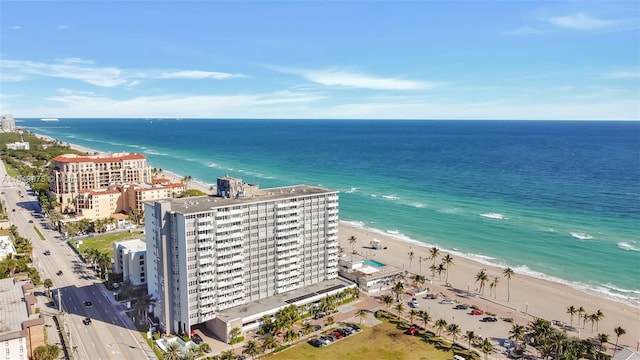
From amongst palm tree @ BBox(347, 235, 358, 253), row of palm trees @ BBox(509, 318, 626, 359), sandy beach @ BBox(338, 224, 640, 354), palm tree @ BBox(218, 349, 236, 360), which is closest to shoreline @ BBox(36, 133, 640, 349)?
sandy beach @ BBox(338, 224, 640, 354)

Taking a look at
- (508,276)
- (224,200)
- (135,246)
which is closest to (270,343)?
(224,200)

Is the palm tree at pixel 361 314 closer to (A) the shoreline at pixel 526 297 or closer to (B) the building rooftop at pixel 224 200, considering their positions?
(A) the shoreline at pixel 526 297

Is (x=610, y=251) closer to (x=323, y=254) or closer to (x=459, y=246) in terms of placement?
(x=459, y=246)

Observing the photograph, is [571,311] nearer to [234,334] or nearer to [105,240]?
[234,334]

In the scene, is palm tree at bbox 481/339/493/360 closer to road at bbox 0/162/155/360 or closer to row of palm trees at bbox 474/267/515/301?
row of palm trees at bbox 474/267/515/301

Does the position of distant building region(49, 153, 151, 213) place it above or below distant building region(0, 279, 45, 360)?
above

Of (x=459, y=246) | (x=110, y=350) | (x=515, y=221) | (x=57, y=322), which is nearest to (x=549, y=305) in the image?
(x=459, y=246)
